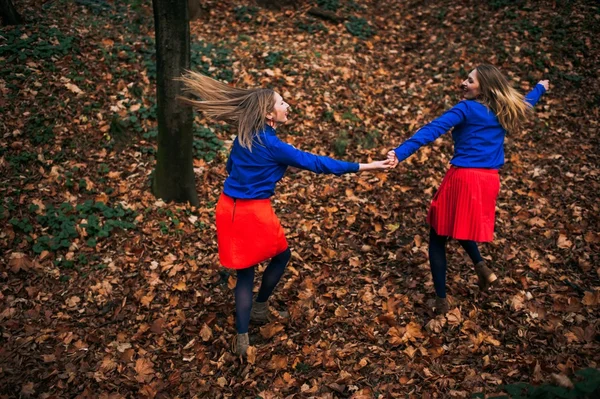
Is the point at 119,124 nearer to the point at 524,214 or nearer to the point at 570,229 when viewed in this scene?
the point at 524,214

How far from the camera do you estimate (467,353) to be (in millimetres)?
3682

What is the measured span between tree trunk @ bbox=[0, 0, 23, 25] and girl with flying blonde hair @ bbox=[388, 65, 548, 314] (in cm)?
630

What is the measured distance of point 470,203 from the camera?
3.80 meters

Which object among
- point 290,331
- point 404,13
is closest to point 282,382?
point 290,331

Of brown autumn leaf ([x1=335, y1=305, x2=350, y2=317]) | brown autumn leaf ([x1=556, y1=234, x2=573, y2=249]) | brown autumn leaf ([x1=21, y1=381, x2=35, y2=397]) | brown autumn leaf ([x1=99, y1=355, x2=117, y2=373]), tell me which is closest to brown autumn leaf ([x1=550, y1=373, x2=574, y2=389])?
brown autumn leaf ([x1=335, y1=305, x2=350, y2=317])

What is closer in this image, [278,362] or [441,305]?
[278,362]

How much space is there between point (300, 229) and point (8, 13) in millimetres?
5488

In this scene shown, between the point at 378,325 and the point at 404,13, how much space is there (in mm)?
8098

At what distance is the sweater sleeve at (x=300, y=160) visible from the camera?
3264 millimetres

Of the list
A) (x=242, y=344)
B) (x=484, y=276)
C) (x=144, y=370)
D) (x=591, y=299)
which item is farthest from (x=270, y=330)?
(x=591, y=299)

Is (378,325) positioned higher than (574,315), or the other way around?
(574,315)

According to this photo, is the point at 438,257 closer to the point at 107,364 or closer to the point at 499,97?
the point at 499,97

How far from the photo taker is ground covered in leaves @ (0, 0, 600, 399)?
3.64 metres

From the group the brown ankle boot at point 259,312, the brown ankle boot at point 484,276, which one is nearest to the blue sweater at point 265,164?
the brown ankle boot at point 259,312
